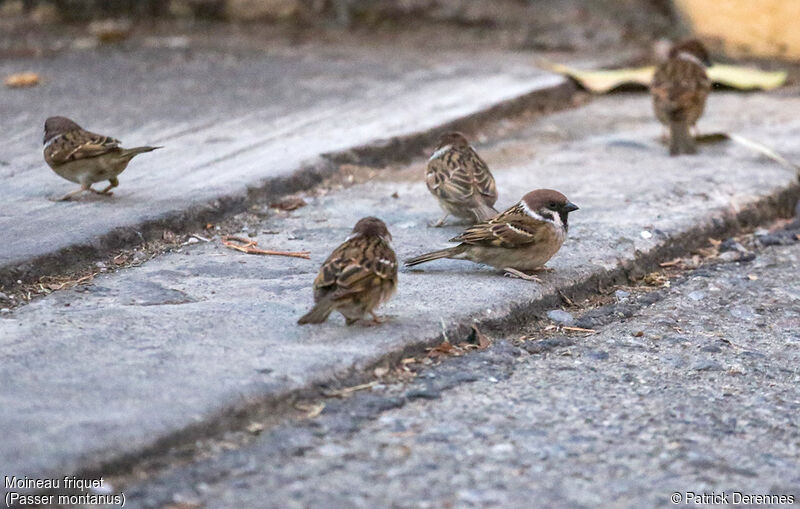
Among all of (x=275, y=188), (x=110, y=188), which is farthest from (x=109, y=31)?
(x=275, y=188)

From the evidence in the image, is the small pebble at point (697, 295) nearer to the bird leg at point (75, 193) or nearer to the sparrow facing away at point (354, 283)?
the sparrow facing away at point (354, 283)

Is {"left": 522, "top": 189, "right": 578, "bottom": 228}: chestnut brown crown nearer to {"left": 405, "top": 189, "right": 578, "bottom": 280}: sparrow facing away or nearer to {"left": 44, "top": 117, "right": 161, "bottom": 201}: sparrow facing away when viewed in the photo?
{"left": 405, "top": 189, "right": 578, "bottom": 280}: sparrow facing away

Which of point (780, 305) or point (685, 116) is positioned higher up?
point (685, 116)

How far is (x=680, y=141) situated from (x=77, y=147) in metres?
3.77

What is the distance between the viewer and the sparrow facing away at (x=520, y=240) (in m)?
4.56

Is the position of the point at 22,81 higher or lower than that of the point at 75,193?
higher

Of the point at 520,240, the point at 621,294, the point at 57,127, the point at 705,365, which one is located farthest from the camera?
the point at 57,127

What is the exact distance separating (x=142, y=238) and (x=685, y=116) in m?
3.82

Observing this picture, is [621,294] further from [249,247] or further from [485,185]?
[249,247]

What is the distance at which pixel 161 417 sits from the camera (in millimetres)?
3076

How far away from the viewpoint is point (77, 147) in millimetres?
5387

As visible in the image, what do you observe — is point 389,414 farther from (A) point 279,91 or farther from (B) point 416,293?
(A) point 279,91

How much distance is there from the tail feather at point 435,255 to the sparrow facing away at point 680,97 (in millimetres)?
2675

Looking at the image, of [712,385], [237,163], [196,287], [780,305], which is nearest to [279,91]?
[237,163]
